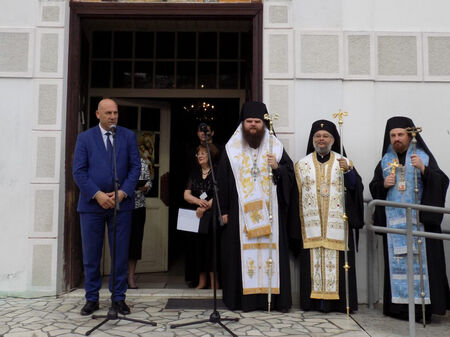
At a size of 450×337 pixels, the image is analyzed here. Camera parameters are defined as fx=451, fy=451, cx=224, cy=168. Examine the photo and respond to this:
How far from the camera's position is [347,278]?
4.48 metres

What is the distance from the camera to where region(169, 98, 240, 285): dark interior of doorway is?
8773mm

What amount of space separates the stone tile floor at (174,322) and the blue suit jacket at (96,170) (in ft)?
3.43

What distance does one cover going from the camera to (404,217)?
441 cm

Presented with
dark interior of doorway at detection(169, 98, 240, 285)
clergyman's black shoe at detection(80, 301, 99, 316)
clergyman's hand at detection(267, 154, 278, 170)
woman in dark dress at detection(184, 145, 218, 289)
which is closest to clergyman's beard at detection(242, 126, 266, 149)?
clergyman's hand at detection(267, 154, 278, 170)

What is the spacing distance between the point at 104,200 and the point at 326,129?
234cm

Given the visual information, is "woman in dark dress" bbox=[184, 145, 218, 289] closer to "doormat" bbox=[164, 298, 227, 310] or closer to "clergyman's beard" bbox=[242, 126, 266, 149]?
"doormat" bbox=[164, 298, 227, 310]

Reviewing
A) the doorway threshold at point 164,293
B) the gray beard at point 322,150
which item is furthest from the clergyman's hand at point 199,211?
the gray beard at point 322,150

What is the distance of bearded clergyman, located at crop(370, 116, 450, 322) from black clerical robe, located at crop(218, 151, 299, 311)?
884 millimetres

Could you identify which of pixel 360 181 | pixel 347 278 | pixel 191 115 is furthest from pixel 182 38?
pixel 347 278

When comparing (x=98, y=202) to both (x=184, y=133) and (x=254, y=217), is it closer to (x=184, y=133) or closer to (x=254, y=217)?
(x=254, y=217)

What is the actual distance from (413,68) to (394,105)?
48 centimetres

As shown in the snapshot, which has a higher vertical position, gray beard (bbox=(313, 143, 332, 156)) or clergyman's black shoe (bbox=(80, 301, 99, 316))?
gray beard (bbox=(313, 143, 332, 156))

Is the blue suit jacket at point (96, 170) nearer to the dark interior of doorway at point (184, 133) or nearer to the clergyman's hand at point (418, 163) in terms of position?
the clergyman's hand at point (418, 163)

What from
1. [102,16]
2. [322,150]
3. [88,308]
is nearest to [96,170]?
[88,308]
